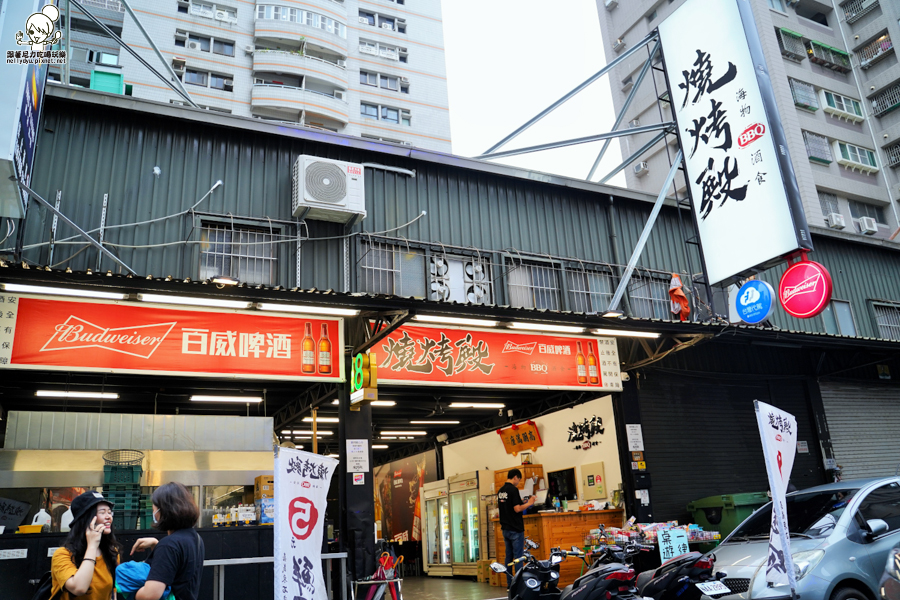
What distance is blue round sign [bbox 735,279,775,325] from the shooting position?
11289 mm

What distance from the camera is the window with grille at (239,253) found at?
11.0 meters

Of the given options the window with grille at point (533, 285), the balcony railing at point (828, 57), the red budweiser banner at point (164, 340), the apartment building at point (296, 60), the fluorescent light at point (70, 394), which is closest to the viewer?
the red budweiser banner at point (164, 340)

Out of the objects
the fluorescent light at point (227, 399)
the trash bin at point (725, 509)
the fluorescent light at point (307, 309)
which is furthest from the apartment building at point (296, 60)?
the trash bin at point (725, 509)

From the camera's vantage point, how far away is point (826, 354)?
16203 millimetres

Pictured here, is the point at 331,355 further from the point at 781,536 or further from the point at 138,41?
the point at 138,41

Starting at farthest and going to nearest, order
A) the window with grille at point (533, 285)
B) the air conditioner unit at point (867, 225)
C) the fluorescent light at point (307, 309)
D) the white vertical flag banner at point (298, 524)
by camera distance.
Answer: the air conditioner unit at point (867, 225) < the window with grille at point (533, 285) < the fluorescent light at point (307, 309) < the white vertical flag banner at point (298, 524)

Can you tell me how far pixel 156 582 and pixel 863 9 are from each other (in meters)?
41.0

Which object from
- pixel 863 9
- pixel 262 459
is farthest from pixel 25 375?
pixel 863 9

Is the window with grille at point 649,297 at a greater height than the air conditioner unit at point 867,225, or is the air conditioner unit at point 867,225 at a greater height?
the air conditioner unit at point 867,225

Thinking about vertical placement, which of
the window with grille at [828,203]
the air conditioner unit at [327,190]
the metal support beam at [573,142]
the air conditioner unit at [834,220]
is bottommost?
the air conditioner unit at [327,190]

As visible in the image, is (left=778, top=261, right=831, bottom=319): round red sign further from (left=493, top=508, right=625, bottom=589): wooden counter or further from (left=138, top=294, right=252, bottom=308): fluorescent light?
(left=138, top=294, right=252, bottom=308): fluorescent light

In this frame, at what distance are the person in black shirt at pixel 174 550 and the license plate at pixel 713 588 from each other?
5.04 metres

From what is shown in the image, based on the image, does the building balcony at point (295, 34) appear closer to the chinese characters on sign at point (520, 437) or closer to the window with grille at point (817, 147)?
the window with grille at point (817, 147)

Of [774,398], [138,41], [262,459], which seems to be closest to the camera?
[262,459]
